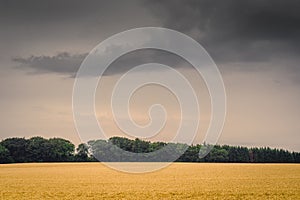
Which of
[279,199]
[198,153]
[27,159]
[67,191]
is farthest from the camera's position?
[198,153]

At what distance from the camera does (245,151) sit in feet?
416

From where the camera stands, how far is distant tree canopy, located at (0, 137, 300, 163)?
114 m

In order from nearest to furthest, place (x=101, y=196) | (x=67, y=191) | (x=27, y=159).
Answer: (x=101, y=196) → (x=67, y=191) → (x=27, y=159)

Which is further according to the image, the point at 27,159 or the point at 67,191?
the point at 27,159

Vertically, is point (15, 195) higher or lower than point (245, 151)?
lower

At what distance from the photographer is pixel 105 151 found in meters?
119

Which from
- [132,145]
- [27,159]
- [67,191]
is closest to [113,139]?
[132,145]

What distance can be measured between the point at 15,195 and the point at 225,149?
99.4m

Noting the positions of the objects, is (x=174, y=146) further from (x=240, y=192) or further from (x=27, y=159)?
(x=240, y=192)

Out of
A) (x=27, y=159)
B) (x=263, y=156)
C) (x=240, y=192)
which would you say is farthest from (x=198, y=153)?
(x=240, y=192)

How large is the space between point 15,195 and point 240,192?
15.9 meters

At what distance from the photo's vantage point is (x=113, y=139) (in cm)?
12962

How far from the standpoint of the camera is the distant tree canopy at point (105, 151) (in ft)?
374

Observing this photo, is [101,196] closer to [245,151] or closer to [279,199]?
[279,199]
